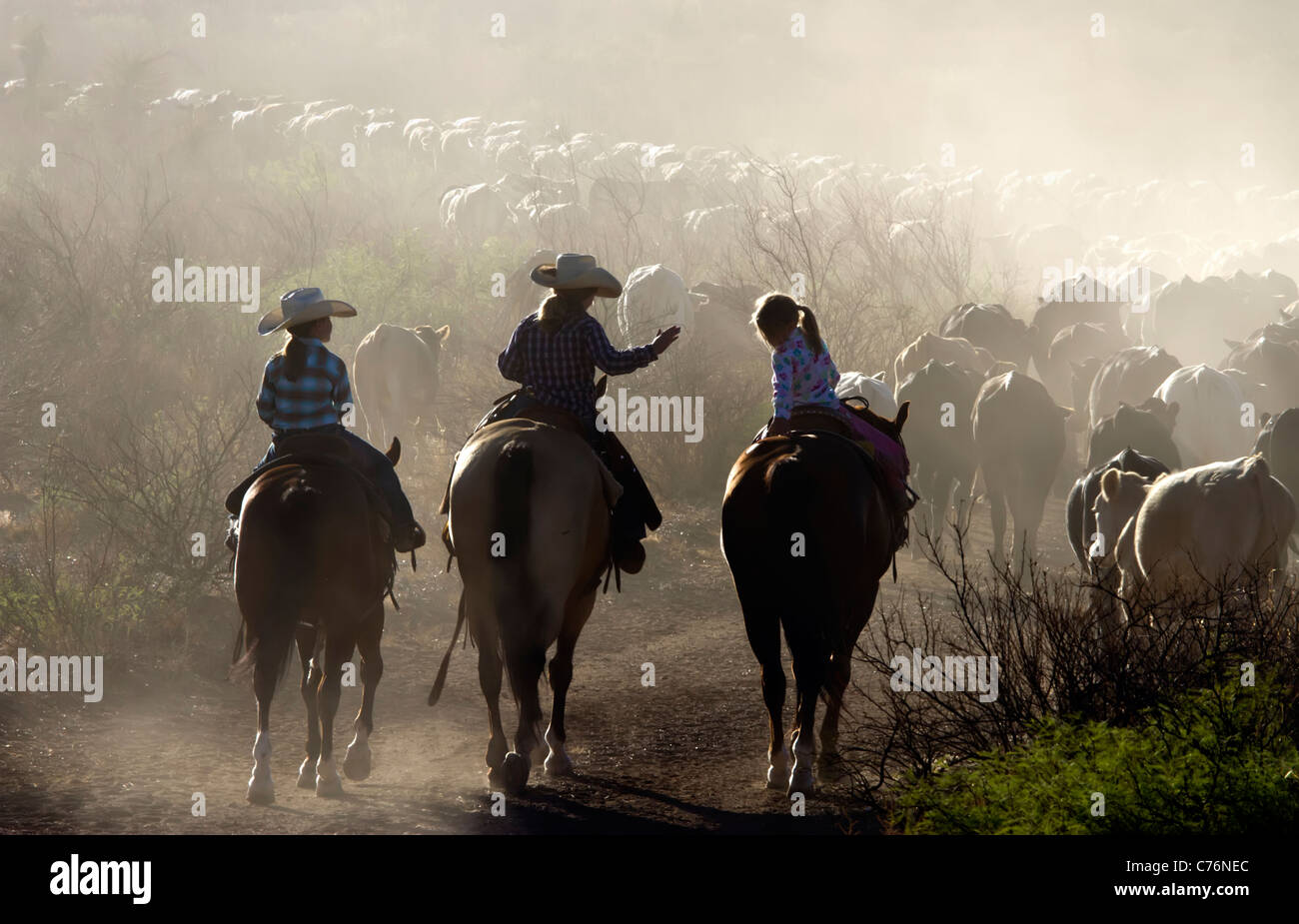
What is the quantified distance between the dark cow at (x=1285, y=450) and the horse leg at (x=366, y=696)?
795 cm

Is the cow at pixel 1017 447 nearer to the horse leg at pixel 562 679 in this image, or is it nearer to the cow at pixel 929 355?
the cow at pixel 929 355

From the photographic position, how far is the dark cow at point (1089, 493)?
962cm

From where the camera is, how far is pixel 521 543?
6184 mm

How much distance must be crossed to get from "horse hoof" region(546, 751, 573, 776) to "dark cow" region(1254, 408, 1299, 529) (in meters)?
7.40

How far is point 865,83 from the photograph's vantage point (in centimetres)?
8906

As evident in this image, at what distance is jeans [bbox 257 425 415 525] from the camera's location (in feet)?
22.3

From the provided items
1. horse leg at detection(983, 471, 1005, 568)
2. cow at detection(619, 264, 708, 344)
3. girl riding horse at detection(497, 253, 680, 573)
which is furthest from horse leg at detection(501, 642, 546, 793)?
cow at detection(619, 264, 708, 344)

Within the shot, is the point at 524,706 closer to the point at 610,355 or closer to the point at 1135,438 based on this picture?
the point at 610,355

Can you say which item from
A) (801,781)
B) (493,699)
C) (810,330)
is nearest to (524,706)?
(493,699)

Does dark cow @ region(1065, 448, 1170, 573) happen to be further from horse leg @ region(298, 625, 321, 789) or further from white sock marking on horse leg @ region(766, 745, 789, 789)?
horse leg @ region(298, 625, 321, 789)

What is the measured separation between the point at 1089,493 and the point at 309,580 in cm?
580

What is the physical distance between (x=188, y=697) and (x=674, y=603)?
164 inches

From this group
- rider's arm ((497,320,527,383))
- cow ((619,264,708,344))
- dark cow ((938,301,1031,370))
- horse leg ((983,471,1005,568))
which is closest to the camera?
rider's arm ((497,320,527,383))
